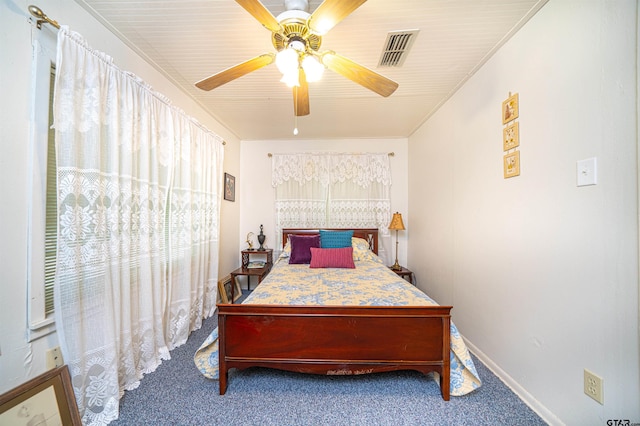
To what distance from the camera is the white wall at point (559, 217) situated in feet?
3.22

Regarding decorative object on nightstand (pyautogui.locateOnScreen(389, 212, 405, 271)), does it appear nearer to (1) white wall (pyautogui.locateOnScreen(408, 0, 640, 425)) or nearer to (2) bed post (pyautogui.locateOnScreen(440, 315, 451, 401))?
(1) white wall (pyautogui.locateOnScreen(408, 0, 640, 425))

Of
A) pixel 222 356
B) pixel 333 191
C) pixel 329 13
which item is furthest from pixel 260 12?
pixel 333 191

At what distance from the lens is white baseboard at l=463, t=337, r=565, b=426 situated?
4.13ft

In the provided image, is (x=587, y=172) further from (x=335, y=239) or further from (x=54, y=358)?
(x=54, y=358)

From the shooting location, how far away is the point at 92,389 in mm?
1266

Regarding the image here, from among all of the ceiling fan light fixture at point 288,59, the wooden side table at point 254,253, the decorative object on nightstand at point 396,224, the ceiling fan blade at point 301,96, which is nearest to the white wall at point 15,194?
the ceiling fan light fixture at point 288,59

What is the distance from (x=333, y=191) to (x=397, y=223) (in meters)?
1.07

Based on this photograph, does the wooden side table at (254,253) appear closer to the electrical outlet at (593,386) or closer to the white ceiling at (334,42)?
the white ceiling at (334,42)

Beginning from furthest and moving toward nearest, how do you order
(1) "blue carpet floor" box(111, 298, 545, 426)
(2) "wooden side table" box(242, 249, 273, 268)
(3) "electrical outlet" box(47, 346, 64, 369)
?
(2) "wooden side table" box(242, 249, 273, 268) → (1) "blue carpet floor" box(111, 298, 545, 426) → (3) "electrical outlet" box(47, 346, 64, 369)

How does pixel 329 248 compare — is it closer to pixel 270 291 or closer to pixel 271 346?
pixel 270 291

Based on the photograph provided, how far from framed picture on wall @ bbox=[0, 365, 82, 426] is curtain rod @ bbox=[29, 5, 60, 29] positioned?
1.70m

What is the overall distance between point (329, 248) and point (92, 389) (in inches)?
87.1

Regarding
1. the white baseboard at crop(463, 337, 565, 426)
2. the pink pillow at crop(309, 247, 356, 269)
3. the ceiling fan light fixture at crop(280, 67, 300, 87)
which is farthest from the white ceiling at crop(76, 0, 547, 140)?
the white baseboard at crop(463, 337, 565, 426)

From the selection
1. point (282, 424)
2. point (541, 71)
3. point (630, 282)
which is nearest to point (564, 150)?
point (541, 71)
